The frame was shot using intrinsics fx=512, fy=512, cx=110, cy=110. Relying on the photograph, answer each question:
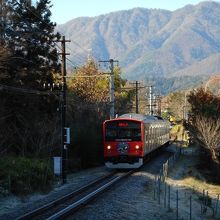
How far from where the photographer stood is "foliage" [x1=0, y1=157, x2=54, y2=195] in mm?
20531

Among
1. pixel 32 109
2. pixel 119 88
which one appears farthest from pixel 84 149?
pixel 119 88

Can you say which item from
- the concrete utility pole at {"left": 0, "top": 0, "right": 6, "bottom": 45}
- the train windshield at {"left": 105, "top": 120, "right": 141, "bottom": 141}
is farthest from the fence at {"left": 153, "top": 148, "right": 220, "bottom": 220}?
the concrete utility pole at {"left": 0, "top": 0, "right": 6, "bottom": 45}

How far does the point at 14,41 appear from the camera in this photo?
37.5 metres

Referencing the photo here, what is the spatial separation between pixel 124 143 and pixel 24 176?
34.2 feet

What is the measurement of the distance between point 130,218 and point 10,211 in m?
4.17

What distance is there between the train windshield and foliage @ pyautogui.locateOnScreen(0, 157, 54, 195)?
305 inches

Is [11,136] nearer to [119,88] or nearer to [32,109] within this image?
[32,109]

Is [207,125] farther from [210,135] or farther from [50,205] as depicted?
[50,205]

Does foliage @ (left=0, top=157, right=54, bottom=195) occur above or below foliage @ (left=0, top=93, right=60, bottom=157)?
below

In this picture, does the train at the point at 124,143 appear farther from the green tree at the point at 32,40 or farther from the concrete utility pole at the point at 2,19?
the concrete utility pole at the point at 2,19

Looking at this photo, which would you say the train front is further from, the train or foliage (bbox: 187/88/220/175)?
foliage (bbox: 187/88/220/175)

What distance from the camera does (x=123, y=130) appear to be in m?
31.0

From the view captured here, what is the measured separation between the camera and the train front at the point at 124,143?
101 feet

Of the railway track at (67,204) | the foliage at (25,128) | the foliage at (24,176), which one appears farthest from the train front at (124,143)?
the foliage at (24,176)
